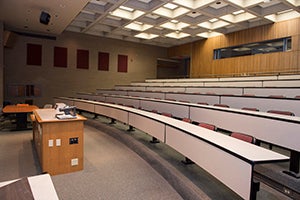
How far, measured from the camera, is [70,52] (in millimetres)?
11039

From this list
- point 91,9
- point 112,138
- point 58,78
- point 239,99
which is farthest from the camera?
point 58,78

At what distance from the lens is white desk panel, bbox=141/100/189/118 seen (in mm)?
4641

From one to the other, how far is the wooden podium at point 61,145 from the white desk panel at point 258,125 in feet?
7.59

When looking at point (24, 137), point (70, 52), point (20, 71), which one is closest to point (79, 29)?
point (70, 52)

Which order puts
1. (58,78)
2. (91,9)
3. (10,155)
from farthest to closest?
1. (58,78)
2. (91,9)
3. (10,155)

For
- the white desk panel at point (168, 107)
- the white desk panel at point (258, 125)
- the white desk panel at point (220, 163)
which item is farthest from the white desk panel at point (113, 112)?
the white desk panel at point (220, 163)

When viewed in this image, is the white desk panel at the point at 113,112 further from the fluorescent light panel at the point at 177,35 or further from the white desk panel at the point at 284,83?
the fluorescent light panel at the point at 177,35

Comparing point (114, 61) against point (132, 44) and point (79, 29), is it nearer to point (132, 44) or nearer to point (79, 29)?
point (132, 44)

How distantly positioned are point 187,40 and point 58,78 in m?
7.38

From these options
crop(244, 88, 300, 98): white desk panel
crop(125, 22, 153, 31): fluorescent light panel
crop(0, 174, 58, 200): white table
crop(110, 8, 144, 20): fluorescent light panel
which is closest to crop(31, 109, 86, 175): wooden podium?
crop(0, 174, 58, 200): white table

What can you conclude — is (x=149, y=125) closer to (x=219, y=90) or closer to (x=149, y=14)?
(x=219, y=90)

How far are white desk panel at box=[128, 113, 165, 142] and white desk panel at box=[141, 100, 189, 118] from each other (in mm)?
1049

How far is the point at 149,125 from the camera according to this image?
3.71 m

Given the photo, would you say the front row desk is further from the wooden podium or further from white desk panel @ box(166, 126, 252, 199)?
the wooden podium
